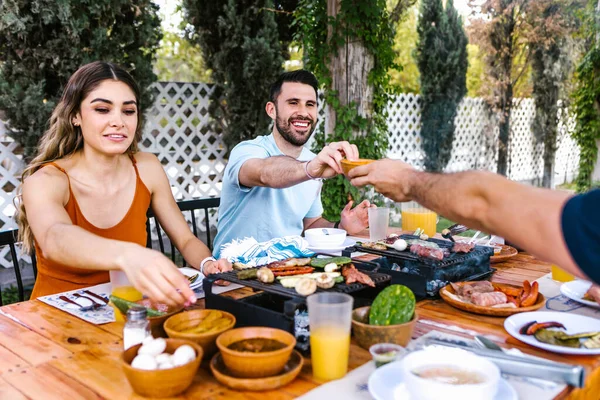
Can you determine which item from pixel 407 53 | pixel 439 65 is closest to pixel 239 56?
pixel 439 65

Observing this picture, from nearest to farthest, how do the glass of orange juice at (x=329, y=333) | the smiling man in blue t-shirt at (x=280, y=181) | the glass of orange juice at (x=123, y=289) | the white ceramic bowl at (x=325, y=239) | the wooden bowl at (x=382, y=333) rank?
the glass of orange juice at (x=329, y=333)
the wooden bowl at (x=382, y=333)
the glass of orange juice at (x=123, y=289)
the white ceramic bowl at (x=325, y=239)
the smiling man in blue t-shirt at (x=280, y=181)

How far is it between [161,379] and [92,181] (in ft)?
5.04

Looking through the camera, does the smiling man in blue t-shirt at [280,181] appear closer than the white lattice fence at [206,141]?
Yes

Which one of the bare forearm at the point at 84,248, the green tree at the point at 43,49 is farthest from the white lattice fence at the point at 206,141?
the bare forearm at the point at 84,248

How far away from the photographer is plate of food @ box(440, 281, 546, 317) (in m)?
1.65

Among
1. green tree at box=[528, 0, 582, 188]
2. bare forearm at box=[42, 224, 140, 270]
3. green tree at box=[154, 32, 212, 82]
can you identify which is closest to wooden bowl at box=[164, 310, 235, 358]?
bare forearm at box=[42, 224, 140, 270]

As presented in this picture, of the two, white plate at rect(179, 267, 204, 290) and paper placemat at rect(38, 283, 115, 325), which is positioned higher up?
white plate at rect(179, 267, 204, 290)

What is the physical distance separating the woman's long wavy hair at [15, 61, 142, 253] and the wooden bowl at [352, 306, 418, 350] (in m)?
1.66

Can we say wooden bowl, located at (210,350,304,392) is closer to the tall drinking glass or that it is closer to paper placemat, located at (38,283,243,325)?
paper placemat, located at (38,283,243,325)

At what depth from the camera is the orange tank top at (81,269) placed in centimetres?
221

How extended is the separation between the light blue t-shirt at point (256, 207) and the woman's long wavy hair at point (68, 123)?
0.76m

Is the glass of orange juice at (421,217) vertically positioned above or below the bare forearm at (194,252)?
above

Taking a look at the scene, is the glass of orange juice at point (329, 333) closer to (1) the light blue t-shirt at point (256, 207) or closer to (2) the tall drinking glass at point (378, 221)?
(2) the tall drinking glass at point (378, 221)

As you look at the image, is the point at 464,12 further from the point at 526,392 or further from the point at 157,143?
the point at 526,392
